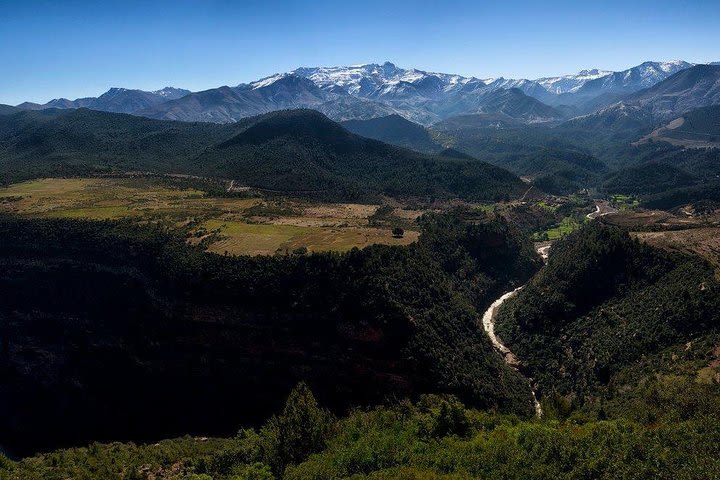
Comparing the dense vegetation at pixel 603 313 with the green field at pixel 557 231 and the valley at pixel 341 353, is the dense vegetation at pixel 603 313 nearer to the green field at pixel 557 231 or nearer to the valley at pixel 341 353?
the valley at pixel 341 353

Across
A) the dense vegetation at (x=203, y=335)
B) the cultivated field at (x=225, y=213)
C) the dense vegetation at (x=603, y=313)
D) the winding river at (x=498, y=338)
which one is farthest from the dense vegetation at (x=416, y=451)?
the cultivated field at (x=225, y=213)

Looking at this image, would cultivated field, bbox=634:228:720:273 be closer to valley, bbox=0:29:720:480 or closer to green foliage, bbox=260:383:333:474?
valley, bbox=0:29:720:480

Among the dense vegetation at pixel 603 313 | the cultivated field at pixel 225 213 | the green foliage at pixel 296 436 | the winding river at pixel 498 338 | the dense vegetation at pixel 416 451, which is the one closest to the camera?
the dense vegetation at pixel 416 451

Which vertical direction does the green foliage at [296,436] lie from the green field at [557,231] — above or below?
below

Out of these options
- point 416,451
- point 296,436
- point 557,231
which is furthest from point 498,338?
point 557,231

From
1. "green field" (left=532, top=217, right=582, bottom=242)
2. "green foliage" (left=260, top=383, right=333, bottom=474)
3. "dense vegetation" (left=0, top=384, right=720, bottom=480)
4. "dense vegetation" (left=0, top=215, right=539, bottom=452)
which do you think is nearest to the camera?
"dense vegetation" (left=0, top=384, right=720, bottom=480)

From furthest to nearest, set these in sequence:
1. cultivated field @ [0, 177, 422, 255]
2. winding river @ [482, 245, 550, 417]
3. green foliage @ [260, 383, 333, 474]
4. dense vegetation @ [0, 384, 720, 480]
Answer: cultivated field @ [0, 177, 422, 255] → winding river @ [482, 245, 550, 417] → green foliage @ [260, 383, 333, 474] → dense vegetation @ [0, 384, 720, 480]

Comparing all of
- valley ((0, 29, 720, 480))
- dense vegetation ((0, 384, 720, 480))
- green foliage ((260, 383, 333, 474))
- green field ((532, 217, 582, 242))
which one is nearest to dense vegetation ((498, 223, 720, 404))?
valley ((0, 29, 720, 480))
